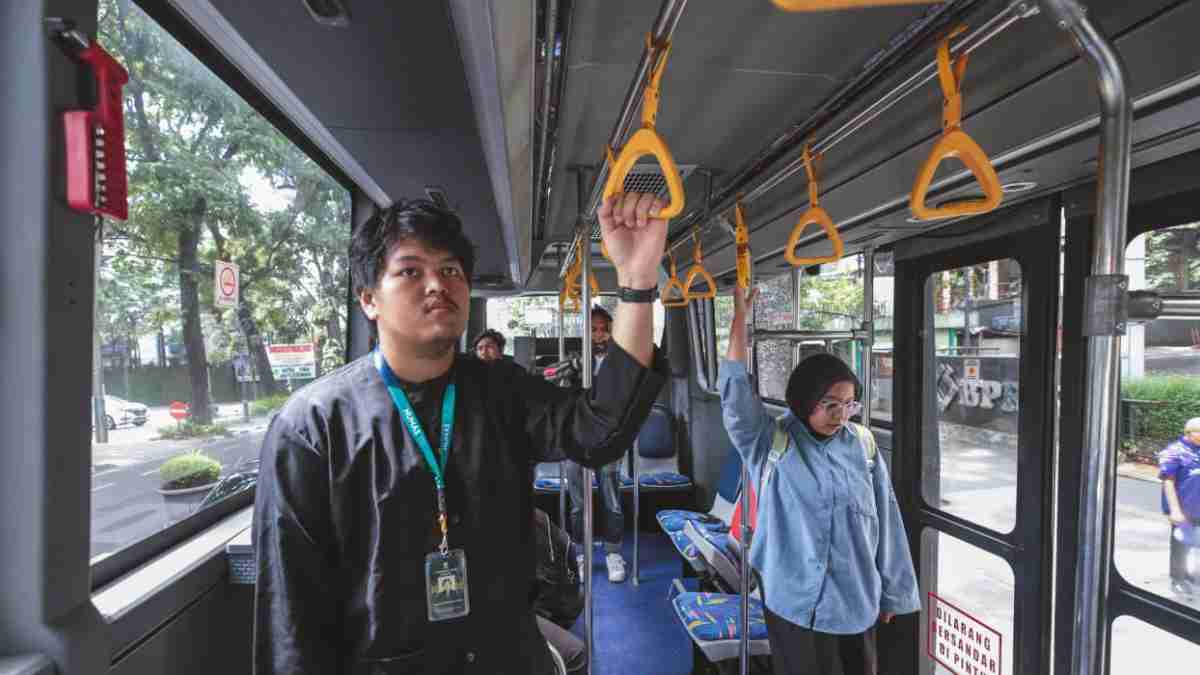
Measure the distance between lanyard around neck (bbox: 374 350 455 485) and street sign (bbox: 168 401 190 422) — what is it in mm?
755

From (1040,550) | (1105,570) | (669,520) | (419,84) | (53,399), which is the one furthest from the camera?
(669,520)

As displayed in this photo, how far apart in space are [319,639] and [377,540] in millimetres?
231

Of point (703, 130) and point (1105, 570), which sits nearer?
point (1105, 570)

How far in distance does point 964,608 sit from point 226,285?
129 inches

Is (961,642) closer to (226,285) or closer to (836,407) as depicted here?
(836,407)

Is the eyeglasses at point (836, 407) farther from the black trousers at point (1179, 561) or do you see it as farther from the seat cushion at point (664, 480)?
the seat cushion at point (664, 480)

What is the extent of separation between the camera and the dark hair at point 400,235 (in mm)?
1366

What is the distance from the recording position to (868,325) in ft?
9.25

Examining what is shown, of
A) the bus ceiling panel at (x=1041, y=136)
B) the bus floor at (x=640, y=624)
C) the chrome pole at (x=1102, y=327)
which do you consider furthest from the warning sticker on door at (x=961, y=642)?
the chrome pole at (x=1102, y=327)

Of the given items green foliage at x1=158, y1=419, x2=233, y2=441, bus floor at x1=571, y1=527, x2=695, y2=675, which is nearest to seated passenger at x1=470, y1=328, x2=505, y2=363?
bus floor at x1=571, y1=527, x2=695, y2=675

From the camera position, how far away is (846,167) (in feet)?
7.01

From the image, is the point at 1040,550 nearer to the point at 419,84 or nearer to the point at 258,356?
the point at 419,84

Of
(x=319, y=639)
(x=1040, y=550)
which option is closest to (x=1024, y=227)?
(x=1040, y=550)

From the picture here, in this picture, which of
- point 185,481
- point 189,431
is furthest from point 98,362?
point 185,481
